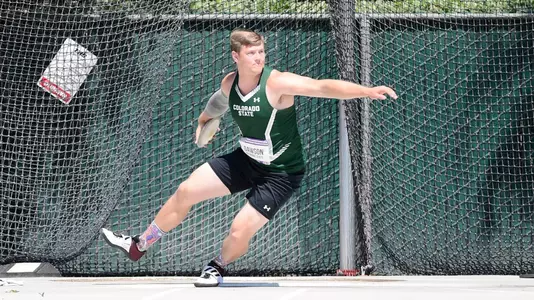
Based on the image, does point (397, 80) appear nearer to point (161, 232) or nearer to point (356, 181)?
point (356, 181)

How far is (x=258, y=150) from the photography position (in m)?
7.16

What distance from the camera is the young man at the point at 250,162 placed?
7047 mm

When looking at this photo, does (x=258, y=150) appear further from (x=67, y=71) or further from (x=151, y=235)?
(x=67, y=71)

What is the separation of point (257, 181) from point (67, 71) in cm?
259

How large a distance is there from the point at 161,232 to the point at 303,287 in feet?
3.69

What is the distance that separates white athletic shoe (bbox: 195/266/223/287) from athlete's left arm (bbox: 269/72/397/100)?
1.42m

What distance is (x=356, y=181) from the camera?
8781 mm

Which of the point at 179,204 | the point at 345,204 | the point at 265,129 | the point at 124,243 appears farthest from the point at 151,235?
the point at 345,204

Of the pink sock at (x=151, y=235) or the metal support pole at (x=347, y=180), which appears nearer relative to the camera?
the pink sock at (x=151, y=235)

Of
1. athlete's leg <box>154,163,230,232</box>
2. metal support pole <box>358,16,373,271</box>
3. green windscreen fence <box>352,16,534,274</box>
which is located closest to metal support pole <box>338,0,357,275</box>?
metal support pole <box>358,16,373,271</box>

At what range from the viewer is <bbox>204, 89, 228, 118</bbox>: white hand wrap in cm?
741

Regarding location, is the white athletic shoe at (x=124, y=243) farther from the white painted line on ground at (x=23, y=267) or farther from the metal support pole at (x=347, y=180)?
the metal support pole at (x=347, y=180)

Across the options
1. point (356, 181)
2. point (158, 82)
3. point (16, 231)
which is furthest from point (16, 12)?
point (356, 181)

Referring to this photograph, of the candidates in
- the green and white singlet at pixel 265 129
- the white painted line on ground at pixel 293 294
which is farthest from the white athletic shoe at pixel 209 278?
the green and white singlet at pixel 265 129
